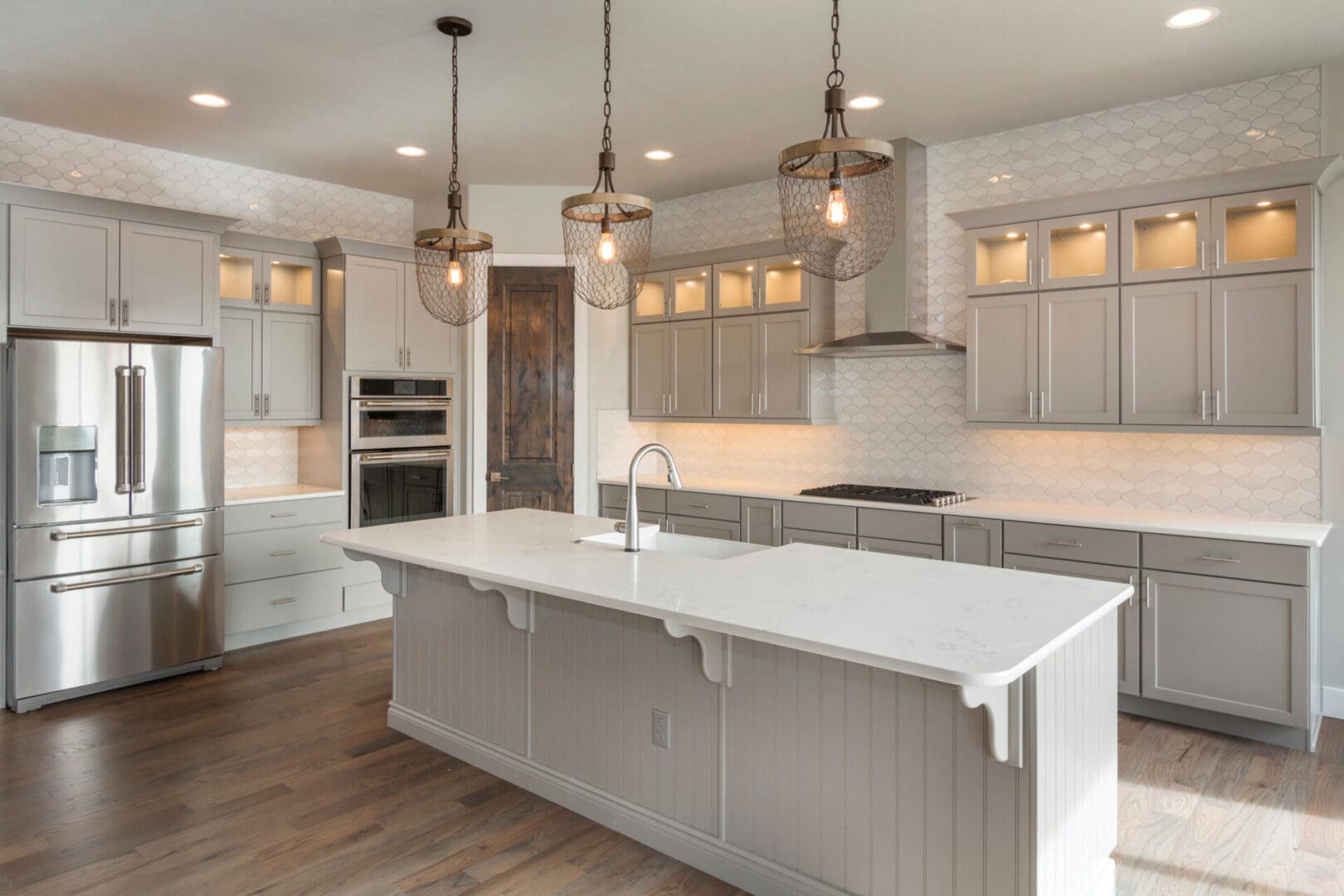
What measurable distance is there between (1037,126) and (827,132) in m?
2.75

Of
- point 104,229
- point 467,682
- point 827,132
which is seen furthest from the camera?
point 104,229

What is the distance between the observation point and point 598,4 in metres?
3.15

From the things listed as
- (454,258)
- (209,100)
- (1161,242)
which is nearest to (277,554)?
(209,100)

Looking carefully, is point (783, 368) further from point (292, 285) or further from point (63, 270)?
point (63, 270)

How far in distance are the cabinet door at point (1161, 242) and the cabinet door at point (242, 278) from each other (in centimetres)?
465

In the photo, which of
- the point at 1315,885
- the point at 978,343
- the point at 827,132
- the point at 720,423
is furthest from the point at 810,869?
the point at 720,423

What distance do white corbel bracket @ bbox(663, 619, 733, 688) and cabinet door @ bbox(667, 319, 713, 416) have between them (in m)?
3.21

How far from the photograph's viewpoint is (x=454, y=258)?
10.3ft

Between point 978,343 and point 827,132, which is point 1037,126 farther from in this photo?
A: point 827,132

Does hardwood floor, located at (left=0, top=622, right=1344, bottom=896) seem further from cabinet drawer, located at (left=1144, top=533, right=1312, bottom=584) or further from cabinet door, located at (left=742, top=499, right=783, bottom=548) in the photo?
cabinet door, located at (left=742, top=499, right=783, bottom=548)

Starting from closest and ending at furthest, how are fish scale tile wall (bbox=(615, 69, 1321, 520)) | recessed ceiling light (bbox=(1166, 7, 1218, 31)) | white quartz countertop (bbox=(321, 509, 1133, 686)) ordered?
white quartz countertop (bbox=(321, 509, 1133, 686))
recessed ceiling light (bbox=(1166, 7, 1218, 31))
fish scale tile wall (bbox=(615, 69, 1321, 520))

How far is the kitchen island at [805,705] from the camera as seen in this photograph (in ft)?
6.47

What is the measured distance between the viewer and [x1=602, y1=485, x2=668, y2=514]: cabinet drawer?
5.50 metres

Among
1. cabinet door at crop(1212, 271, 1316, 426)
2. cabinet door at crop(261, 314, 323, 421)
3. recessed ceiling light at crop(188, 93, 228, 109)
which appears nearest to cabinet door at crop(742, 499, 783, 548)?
cabinet door at crop(1212, 271, 1316, 426)
